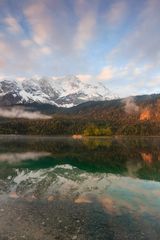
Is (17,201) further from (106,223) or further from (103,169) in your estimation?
(103,169)

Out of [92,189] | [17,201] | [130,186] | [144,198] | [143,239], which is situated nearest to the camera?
[143,239]

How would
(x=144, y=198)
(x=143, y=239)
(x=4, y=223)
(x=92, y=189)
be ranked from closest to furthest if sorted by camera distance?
(x=143, y=239) → (x=4, y=223) → (x=144, y=198) → (x=92, y=189)

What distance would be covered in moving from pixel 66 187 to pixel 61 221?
18462 millimetres

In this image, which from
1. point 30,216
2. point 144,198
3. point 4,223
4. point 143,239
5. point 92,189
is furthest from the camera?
point 92,189

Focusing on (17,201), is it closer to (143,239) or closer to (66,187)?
(66,187)

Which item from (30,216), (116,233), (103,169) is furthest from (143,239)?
(103,169)

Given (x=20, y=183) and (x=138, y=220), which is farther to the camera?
(x=20, y=183)

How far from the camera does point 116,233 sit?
28.4 metres

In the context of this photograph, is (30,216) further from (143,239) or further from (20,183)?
(20,183)

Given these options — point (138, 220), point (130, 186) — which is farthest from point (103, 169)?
point (138, 220)

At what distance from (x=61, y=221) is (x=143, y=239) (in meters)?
8.78

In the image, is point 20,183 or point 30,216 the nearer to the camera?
point 30,216

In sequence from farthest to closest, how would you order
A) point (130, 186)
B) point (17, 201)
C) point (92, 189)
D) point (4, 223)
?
point (130, 186) → point (92, 189) → point (17, 201) → point (4, 223)

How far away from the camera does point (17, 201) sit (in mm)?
39906
